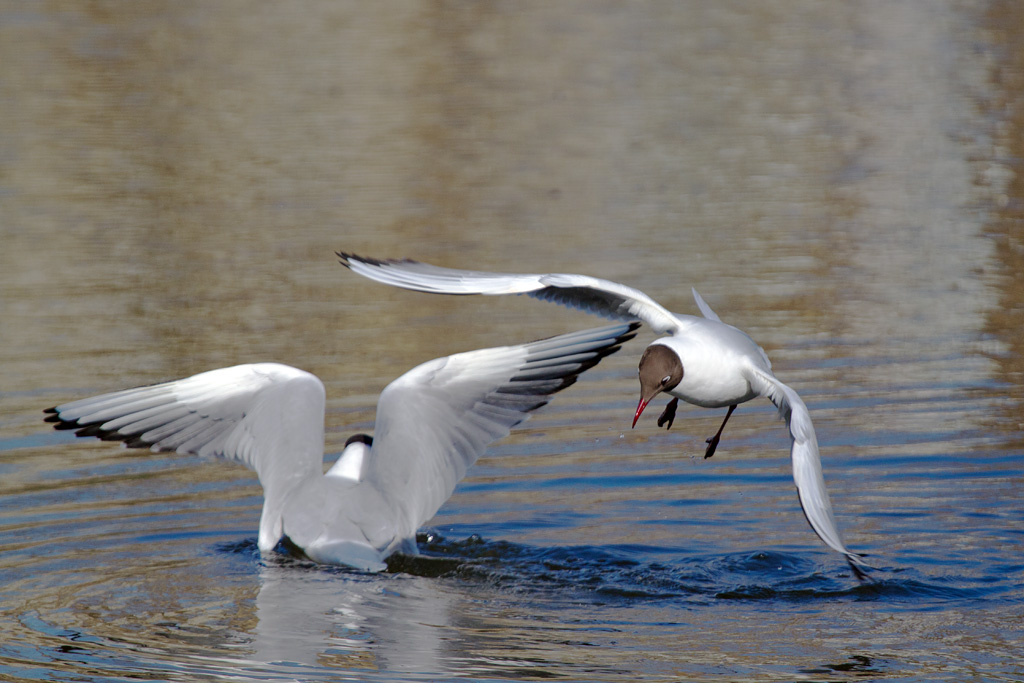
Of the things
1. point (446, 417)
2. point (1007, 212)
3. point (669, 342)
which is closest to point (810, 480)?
point (669, 342)

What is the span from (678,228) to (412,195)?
2.94 metres

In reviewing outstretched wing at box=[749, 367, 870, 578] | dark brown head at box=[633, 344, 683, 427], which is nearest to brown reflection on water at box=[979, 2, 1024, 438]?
dark brown head at box=[633, 344, 683, 427]

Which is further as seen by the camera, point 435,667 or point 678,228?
point 678,228

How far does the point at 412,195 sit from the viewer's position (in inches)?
603

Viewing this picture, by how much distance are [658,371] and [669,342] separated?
0.74 feet

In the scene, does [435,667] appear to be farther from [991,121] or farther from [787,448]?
[991,121]

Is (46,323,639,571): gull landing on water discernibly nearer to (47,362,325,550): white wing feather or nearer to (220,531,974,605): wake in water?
(47,362,325,550): white wing feather

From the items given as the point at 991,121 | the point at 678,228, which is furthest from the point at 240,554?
the point at 991,121

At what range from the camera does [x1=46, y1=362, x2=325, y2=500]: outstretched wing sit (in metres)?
6.90

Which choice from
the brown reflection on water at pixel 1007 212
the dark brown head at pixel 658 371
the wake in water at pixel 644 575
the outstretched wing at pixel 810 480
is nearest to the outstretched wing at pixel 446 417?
the wake in water at pixel 644 575

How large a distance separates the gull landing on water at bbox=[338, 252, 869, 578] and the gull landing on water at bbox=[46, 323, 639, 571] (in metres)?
0.21

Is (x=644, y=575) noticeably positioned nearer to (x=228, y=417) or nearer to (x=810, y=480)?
(x=810, y=480)

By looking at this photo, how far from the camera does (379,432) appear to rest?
266 inches

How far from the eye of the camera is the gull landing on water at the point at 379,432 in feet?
21.8
